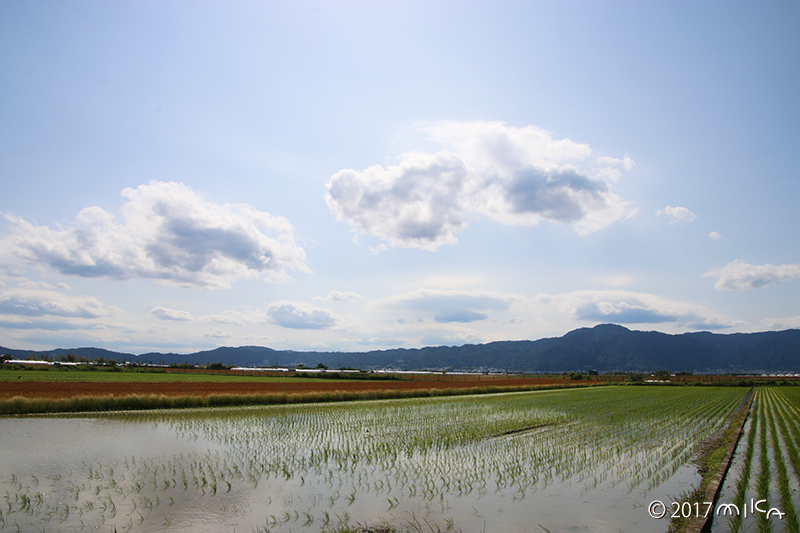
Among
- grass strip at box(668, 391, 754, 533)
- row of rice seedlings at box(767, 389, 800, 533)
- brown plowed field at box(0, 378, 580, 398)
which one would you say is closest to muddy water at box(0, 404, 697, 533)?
grass strip at box(668, 391, 754, 533)

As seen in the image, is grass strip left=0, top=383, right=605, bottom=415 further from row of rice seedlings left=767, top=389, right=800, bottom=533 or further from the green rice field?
row of rice seedlings left=767, top=389, right=800, bottom=533

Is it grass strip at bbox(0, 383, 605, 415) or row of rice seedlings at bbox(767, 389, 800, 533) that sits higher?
row of rice seedlings at bbox(767, 389, 800, 533)

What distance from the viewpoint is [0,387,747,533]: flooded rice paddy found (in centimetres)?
887

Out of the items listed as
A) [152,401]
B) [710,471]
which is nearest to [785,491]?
[710,471]

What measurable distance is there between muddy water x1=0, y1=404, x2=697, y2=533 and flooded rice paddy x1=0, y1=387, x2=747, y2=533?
1.8 inches

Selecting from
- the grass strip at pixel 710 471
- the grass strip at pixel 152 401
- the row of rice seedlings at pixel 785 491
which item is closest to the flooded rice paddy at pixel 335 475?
the grass strip at pixel 710 471

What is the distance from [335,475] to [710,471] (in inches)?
426

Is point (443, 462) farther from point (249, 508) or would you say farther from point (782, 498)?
point (782, 498)

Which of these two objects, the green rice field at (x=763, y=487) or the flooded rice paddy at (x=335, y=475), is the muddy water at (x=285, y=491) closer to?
the flooded rice paddy at (x=335, y=475)

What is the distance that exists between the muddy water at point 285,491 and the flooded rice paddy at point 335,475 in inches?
1.8

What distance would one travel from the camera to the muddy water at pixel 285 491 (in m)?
8.70

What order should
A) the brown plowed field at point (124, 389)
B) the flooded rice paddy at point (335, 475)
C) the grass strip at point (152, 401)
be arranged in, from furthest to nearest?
1. the brown plowed field at point (124, 389)
2. the grass strip at point (152, 401)
3. the flooded rice paddy at point (335, 475)

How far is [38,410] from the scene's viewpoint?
25484 mm

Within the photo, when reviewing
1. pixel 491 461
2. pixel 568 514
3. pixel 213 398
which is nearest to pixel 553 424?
pixel 491 461
